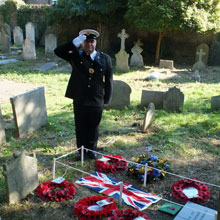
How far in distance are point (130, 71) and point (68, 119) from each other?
7.67m

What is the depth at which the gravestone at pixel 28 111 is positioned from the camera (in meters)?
5.32

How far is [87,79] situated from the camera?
4.24m

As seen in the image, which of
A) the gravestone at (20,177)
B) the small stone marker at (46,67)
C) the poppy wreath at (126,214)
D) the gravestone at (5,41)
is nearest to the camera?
the poppy wreath at (126,214)

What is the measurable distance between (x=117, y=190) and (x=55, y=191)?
2.77ft

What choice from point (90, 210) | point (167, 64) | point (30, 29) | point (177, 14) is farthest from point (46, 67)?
point (90, 210)

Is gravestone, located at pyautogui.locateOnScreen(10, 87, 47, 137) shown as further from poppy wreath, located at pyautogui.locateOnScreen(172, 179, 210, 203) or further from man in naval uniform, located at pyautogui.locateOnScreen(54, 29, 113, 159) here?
poppy wreath, located at pyautogui.locateOnScreen(172, 179, 210, 203)

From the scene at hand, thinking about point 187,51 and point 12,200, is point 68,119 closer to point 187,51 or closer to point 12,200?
point 12,200

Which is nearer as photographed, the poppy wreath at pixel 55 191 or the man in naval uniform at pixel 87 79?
the poppy wreath at pixel 55 191

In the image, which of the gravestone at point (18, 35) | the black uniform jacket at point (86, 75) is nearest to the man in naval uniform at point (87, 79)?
the black uniform jacket at point (86, 75)

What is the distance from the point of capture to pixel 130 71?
13.8 metres

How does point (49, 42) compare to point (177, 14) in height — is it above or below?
below

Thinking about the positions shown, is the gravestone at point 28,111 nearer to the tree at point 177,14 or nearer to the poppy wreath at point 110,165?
the poppy wreath at point 110,165

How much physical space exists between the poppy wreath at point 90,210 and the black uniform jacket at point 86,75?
4.98 ft

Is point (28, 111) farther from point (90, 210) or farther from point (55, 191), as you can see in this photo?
point (90, 210)
